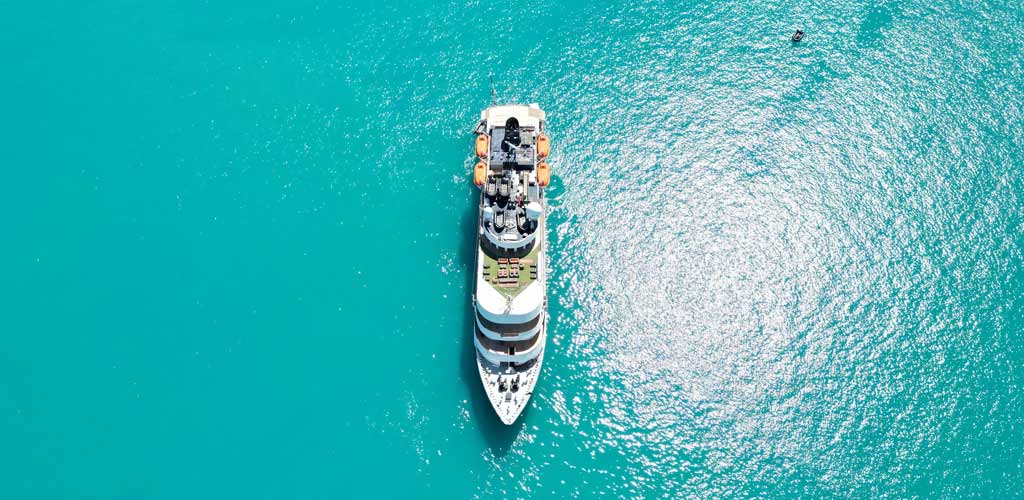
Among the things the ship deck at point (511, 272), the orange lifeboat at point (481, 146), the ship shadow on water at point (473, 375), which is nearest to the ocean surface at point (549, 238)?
the ship shadow on water at point (473, 375)

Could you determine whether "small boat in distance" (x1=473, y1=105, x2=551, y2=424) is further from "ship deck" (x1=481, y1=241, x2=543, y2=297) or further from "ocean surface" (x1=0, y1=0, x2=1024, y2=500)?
"ocean surface" (x1=0, y1=0, x2=1024, y2=500)

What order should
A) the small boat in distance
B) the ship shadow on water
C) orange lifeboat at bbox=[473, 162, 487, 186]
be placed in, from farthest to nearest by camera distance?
orange lifeboat at bbox=[473, 162, 487, 186] < the ship shadow on water < the small boat in distance

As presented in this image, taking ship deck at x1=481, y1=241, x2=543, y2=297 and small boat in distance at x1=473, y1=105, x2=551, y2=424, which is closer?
small boat in distance at x1=473, y1=105, x2=551, y2=424

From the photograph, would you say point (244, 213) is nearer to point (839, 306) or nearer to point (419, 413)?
point (419, 413)

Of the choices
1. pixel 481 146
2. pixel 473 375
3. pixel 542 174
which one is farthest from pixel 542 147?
pixel 473 375

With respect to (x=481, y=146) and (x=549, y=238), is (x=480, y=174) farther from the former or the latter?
(x=549, y=238)

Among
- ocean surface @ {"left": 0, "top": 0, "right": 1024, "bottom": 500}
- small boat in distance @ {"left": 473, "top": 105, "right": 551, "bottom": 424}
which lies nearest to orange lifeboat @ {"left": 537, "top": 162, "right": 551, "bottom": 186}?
small boat in distance @ {"left": 473, "top": 105, "right": 551, "bottom": 424}
